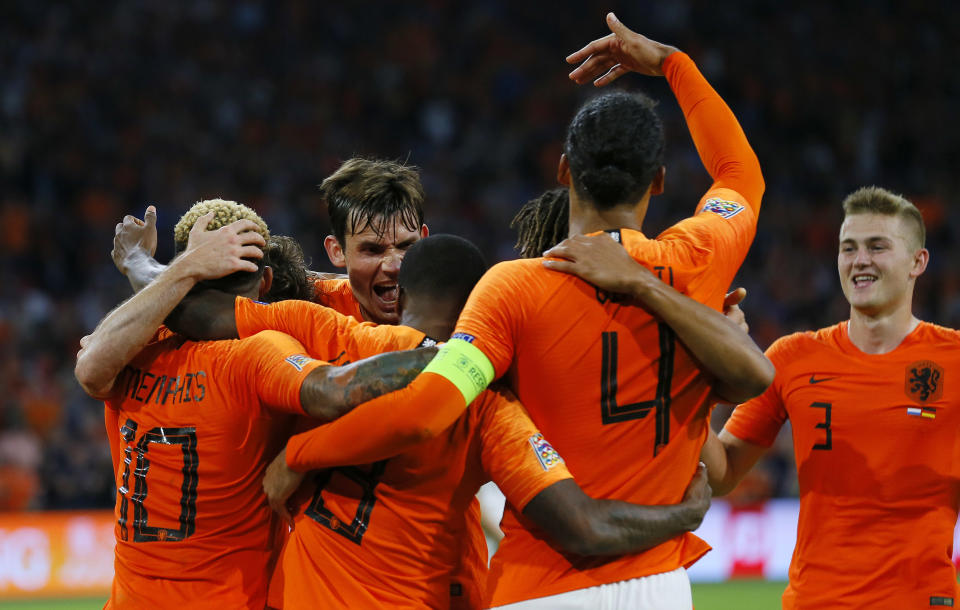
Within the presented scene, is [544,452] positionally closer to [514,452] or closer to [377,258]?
[514,452]

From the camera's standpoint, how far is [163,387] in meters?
3.56

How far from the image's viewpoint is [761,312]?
48.5ft

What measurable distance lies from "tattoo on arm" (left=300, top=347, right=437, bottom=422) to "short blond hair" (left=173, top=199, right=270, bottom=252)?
829 millimetres

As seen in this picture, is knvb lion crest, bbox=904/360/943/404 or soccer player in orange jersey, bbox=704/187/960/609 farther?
knvb lion crest, bbox=904/360/943/404

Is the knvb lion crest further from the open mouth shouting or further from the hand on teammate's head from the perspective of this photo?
the hand on teammate's head

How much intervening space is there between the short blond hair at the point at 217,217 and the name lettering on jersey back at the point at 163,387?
1.56 ft

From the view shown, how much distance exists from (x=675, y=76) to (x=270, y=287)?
1.75 m

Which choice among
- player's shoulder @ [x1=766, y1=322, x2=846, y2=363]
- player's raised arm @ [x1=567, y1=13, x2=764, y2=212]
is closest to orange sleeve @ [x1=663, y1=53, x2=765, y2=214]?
player's raised arm @ [x1=567, y1=13, x2=764, y2=212]

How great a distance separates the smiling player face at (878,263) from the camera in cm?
445

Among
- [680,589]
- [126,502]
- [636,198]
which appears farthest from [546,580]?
[126,502]

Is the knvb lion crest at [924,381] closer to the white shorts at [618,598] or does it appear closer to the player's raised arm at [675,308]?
the player's raised arm at [675,308]

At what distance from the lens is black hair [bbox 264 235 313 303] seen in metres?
4.29

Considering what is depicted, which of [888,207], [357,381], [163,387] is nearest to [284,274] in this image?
[163,387]

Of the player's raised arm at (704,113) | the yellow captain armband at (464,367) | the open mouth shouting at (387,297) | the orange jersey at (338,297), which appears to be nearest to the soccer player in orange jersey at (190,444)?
the yellow captain armband at (464,367)
